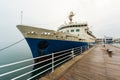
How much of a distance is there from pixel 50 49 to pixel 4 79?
167 inches

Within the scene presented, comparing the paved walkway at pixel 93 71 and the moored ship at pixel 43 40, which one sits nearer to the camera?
the paved walkway at pixel 93 71

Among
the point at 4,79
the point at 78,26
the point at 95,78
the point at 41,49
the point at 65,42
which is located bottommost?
the point at 4,79

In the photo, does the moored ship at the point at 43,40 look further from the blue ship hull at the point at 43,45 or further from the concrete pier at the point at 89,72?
the concrete pier at the point at 89,72

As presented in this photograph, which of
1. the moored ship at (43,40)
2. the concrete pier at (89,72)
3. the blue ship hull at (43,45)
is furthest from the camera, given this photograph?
the blue ship hull at (43,45)

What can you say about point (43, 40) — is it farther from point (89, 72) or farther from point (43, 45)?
point (89, 72)

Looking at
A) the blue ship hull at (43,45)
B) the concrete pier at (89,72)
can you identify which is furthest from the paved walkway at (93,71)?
the blue ship hull at (43,45)

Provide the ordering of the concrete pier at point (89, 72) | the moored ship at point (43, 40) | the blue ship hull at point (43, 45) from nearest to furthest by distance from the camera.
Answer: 1. the concrete pier at point (89, 72)
2. the moored ship at point (43, 40)
3. the blue ship hull at point (43, 45)

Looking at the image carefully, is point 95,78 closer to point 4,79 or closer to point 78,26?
point 4,79

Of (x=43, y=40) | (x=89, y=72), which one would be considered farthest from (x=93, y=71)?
(x=43, y=40)

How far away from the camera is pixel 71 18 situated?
1897 cm

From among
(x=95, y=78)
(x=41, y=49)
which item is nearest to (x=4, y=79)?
(x=41, y=49)

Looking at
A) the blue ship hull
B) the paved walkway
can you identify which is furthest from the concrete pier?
the blue ship hull

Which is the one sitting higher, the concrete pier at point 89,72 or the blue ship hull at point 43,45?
the blue ship hull at point 43,45

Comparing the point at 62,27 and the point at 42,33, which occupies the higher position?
the point at 62,27
